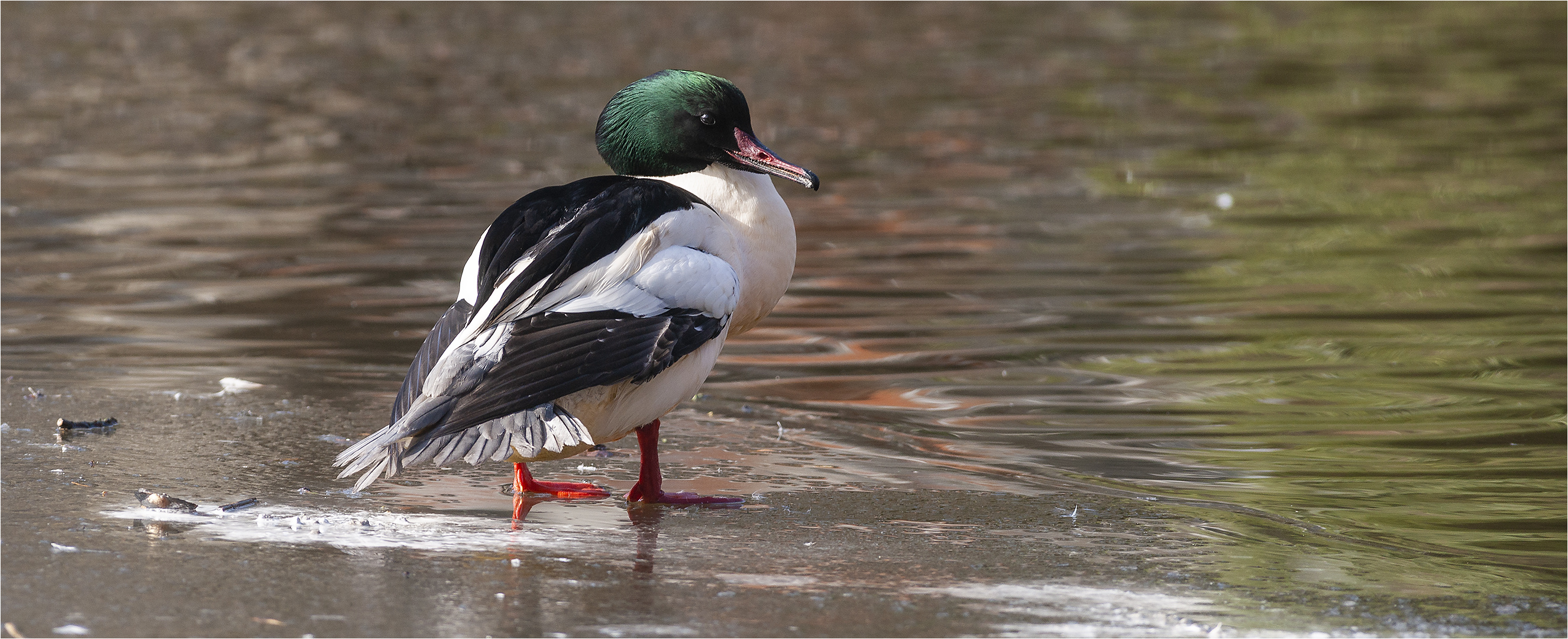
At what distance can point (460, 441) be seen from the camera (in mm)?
4059

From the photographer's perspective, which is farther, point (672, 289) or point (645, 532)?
point (672, 289)

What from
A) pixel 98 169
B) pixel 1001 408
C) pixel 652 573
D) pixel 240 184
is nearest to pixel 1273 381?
pixel 1001 408

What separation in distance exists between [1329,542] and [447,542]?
7.45ft

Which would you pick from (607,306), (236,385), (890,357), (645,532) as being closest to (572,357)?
(607,306)

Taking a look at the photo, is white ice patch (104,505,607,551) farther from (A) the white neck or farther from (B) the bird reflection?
(A) the white neck

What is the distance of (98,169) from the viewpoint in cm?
1186

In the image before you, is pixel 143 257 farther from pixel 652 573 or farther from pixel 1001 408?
pixel 652 573

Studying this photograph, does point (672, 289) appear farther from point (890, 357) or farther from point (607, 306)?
point (890, 357)

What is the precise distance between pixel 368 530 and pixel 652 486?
2.68 ft

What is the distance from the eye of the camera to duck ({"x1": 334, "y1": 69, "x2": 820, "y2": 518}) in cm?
411

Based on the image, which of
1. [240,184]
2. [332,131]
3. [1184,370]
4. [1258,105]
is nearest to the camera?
[1184,370]

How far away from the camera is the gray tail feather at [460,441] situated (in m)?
4.04

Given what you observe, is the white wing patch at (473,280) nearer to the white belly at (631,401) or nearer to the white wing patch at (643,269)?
the white wing patch at (643,269)

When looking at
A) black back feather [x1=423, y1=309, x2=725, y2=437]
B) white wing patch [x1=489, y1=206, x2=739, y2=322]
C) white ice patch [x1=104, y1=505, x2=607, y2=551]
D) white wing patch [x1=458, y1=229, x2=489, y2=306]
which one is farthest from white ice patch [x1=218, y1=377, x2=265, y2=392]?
black back feather [x1=423, y1=309, x2=725, y2=437]
